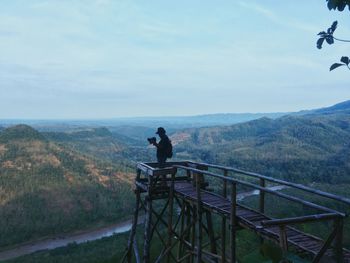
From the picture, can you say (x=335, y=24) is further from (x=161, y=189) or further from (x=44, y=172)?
(x=44, y=172)

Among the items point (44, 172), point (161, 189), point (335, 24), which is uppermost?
point (335, 24)

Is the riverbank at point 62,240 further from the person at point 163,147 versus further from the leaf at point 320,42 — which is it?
the leaf at point 320,42

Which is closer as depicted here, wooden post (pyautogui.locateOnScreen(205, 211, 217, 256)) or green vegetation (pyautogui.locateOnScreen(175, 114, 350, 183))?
wooden post (pyautogui.locateOnScreen(205, 211, 217, 256))

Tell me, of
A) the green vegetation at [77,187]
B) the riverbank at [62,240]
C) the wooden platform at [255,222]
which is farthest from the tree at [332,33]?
the riverbank at [62,240]

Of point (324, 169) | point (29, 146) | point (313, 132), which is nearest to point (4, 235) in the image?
point (29, 146)

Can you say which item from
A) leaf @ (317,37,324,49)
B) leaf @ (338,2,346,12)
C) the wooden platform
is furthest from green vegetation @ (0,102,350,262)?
leaf @ (338,2,346,12)

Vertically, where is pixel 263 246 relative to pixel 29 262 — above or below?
above

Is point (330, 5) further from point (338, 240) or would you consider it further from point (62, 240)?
point (62, 240)

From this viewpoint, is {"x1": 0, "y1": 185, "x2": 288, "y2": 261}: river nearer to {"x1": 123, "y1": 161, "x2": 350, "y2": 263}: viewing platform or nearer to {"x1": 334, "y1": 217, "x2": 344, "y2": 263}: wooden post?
{"x1": 123, "y1": 161, "x2": 350, "y2": 263}: viewing platform
